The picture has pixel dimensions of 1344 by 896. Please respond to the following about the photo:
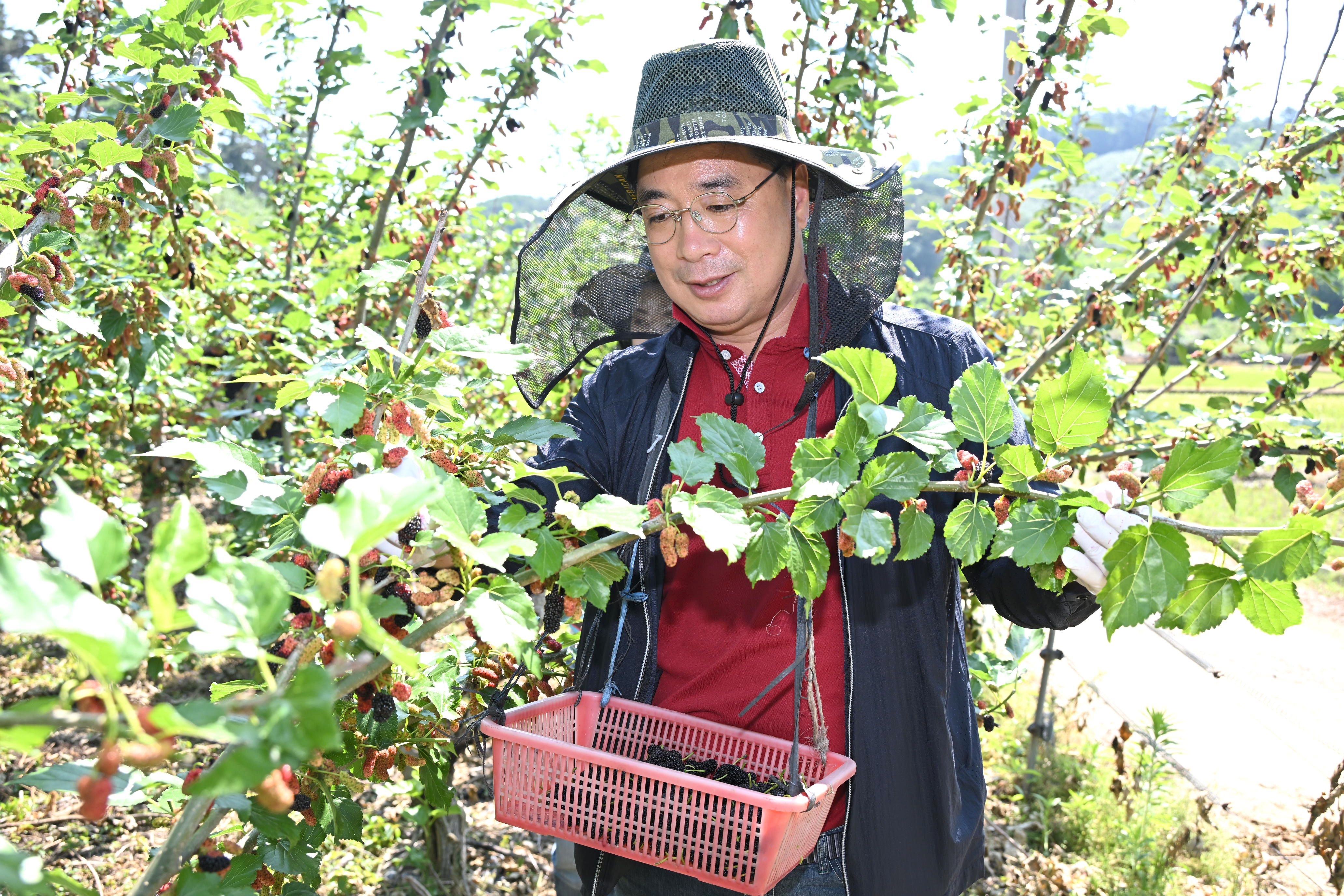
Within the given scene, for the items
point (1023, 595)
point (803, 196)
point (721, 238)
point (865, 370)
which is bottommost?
point (1023, 595)

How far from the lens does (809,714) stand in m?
1.58

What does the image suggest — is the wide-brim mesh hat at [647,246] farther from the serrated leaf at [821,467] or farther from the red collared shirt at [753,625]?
the serrated leaf at [821,467]

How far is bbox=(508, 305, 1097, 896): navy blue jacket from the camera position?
150 cm

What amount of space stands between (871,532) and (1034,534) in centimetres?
19

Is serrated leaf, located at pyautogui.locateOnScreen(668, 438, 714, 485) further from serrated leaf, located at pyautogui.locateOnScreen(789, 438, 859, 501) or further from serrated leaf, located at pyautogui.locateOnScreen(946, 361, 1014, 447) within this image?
serrated leaf, located at pyautogui.locateOnScreen(946, 361, 1014, 447)

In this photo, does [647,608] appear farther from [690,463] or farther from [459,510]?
[459,510]

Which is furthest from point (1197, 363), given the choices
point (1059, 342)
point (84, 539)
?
point (84, 539)

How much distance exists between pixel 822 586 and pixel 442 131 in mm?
2547

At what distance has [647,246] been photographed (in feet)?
6.52

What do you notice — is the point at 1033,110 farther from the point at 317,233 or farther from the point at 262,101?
the point at 317,233

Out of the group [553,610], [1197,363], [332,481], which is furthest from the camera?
[1197,363]

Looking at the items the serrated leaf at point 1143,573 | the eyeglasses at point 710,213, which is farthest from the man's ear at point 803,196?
the serrated leaf at point 1143,573

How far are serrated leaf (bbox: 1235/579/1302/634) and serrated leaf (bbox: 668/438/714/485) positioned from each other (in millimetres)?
590

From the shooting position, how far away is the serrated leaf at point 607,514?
39.8 inches
